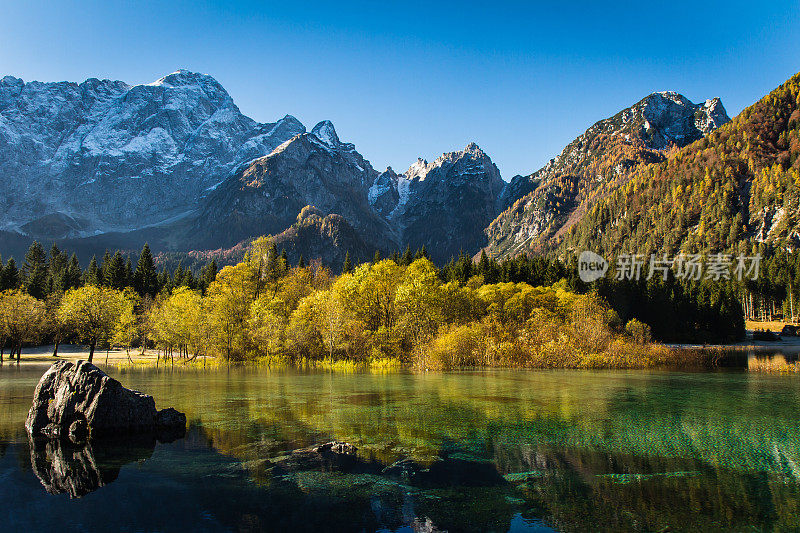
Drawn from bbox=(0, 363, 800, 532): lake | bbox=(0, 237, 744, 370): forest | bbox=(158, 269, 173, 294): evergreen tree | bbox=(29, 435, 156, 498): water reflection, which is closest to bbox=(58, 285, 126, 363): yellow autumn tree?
bbox=(0, 237, 744, 370): forest

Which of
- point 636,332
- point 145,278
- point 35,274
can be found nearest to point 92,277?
point 35,274

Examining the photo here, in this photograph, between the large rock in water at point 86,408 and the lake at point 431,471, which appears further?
the large rock in water at point 86,408

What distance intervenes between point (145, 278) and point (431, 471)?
413ft

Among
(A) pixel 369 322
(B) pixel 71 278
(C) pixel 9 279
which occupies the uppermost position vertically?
(B) pixel 71 278

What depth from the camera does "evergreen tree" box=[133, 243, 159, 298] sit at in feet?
392

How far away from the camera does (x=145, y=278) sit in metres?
122

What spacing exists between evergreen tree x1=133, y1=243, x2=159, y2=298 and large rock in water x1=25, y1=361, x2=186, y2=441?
110 meters

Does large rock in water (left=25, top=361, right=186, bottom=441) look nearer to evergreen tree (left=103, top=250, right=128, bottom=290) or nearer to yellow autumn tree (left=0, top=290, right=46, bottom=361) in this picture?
yellow autumn tree (left=0, top=290, right=46, bottom=361)

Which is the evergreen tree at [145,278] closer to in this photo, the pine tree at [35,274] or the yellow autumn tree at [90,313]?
the pine tree at [35,274]

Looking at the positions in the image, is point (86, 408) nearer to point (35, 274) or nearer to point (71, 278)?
point (71, 278)

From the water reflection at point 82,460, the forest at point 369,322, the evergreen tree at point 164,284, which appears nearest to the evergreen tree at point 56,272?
the evergreen tree at point 164,284

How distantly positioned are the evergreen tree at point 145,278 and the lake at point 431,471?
337ft

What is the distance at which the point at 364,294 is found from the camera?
6662cm

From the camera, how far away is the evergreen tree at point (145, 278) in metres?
119
